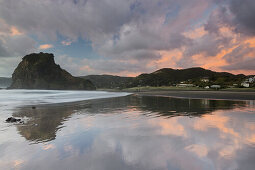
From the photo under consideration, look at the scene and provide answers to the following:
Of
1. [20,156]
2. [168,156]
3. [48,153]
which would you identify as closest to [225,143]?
[168,156]

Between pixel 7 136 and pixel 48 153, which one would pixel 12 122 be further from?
pixel 48 153

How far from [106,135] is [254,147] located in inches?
299

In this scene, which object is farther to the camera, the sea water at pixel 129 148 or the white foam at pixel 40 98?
the white foam at pixel 40 98

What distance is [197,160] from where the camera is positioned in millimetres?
6074

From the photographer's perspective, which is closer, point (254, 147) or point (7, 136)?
point (254, 147)

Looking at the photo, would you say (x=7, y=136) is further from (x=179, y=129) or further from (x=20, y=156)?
(x=179, y=129)

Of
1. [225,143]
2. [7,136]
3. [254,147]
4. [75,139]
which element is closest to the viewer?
[254,147]

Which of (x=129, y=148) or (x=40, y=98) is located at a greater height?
(x=129, y=148)

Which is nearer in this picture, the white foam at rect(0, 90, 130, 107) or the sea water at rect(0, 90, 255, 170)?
Answer: the sea water at rect(0, 90, 255, 170)

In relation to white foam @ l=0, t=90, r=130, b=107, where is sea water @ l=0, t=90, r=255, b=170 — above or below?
above

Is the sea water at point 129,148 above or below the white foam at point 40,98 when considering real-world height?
above

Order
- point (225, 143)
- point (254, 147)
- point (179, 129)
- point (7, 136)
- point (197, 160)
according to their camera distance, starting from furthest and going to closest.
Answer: point (179, 129)
point (7, 136)
point (225, 143)
point (254, 147)
point (197, 160)

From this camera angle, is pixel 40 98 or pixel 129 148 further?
pixel 40 98

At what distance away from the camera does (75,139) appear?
863 cm
